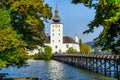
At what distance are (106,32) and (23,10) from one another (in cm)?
793

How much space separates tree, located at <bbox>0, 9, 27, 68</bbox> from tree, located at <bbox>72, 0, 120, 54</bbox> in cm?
539

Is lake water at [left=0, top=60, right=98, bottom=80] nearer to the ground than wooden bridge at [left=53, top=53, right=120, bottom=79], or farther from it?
nearer to the ground

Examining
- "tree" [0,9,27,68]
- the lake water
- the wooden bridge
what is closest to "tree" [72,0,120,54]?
"tree" [0,9,27,68]

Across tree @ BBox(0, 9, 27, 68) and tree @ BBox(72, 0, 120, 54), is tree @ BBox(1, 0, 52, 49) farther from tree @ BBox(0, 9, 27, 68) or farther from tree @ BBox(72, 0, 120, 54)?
tree @ BBox(72, 0, 120, 54)

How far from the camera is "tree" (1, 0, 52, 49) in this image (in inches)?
1128

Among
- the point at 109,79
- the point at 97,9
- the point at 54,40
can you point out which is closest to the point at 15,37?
the point at 97,9

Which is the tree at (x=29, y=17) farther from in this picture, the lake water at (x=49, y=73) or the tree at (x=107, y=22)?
the lake water at (x=49, y=73)

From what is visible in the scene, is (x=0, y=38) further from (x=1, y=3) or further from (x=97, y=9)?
(x=97, y=9)

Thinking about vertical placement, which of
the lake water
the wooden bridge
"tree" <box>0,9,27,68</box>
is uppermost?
"tree" <box>0,9,27,68</box>

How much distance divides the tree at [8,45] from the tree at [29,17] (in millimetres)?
1078

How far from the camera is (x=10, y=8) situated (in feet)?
95.1

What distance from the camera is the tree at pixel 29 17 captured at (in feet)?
94.0

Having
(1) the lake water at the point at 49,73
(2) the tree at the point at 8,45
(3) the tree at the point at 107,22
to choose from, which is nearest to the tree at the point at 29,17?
(2) the tree at the point at 8,45

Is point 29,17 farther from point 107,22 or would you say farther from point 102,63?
point 102,63
